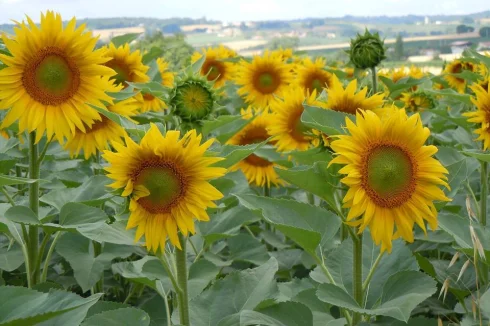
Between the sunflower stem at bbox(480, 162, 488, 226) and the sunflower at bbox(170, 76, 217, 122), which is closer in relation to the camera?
the sunflower at bbox(170, 76, 217, 122)

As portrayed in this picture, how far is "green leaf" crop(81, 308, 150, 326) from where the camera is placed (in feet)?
4.66

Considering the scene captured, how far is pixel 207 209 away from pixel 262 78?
254 cm

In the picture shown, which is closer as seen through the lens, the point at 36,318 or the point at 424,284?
the point at 36,318

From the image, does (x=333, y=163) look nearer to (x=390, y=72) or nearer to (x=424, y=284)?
(x=424, y=284)

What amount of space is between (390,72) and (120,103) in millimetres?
2830

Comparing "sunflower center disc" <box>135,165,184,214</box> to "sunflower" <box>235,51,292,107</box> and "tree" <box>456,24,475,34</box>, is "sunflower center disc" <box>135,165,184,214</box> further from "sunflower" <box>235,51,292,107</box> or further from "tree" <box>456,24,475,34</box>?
"tree" <box>456,24,475,34</box>

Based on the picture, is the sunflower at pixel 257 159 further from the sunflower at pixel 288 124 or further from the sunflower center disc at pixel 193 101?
the sunflower center disc at pixel 193 101

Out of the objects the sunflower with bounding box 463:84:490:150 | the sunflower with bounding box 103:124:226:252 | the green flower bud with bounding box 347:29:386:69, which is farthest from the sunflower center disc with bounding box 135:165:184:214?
the green flower bud with bounding box 347:29:386:69

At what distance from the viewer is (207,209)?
5.71 ft

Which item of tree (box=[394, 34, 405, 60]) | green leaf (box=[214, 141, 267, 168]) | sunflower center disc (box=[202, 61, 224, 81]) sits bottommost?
tree (box=[394, 34, 405, 60])

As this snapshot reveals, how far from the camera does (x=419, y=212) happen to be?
1536 millimetres

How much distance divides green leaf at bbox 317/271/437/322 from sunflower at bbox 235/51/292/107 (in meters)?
2.61

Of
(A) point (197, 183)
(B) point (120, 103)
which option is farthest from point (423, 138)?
(B) point (120, 103)

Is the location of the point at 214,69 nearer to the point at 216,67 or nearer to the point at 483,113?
the point at 216,67
